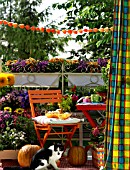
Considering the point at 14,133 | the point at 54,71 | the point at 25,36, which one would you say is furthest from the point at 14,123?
the point at 25,36

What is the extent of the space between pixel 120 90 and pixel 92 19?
28.6ft

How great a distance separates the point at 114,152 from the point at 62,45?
11.4 meters

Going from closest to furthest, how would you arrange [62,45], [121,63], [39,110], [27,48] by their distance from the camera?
[121,63]
[39,110]
[27,48]
[62,45]

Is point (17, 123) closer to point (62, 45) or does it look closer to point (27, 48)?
point (27, 48)

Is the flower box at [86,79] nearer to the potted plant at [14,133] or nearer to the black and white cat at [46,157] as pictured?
the potted plant at [14,133]

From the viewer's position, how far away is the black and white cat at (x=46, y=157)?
4.43 meters

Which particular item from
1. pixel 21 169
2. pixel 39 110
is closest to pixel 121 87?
pixel 21 169

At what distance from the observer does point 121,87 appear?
2615 millimetres

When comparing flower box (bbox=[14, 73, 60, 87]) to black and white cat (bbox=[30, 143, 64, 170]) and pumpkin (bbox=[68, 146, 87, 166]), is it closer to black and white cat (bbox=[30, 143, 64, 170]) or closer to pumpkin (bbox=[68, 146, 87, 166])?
pumpkin (bbox=[68, 146, 87, 166])

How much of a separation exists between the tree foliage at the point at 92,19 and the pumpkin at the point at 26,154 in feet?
15.9

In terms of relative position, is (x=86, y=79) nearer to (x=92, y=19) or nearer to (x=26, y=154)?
(x=26, y=154)

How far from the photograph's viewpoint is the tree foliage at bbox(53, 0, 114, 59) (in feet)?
32.4

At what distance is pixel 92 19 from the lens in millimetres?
11188

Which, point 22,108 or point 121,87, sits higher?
point 121,87
